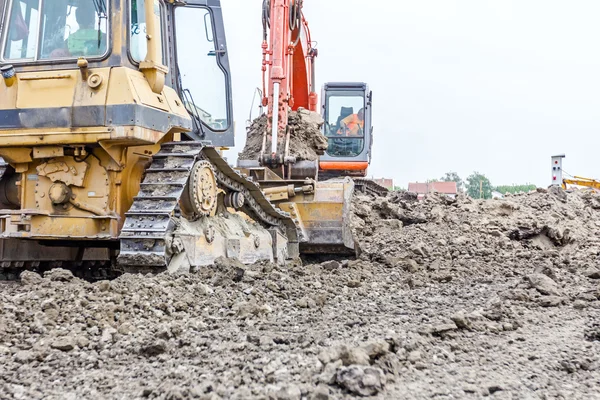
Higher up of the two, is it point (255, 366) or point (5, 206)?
point (5, 206)

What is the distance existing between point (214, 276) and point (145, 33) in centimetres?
196

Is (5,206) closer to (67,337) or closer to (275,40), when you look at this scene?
(67,337)

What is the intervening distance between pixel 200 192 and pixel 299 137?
Result: 3.86 meters

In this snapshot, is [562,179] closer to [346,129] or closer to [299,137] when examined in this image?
[346,129]

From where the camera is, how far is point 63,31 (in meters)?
5.47

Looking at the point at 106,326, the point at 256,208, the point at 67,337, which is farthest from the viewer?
the point at 256,208

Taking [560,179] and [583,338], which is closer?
[583,338]

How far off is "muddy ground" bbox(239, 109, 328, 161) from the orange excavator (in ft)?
0.61

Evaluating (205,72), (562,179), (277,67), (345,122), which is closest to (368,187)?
(345,122)

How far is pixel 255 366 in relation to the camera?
9.38 ft

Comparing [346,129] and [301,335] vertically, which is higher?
[346,129]

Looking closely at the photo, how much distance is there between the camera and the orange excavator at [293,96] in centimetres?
868

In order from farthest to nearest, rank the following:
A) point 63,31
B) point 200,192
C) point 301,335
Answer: point 200,192 → point 63,31 → point 301,335

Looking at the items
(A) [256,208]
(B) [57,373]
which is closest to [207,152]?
(A) [256,208]
